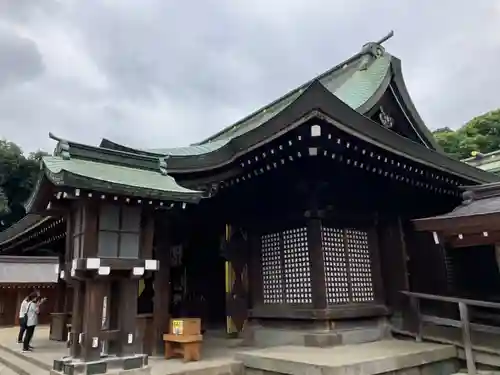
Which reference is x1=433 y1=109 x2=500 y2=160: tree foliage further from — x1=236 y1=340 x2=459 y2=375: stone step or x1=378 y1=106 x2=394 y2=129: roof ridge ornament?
x1=236 y1=340 x2=459 y2=375: stone step

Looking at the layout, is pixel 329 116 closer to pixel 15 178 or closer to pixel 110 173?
pixel 110 173

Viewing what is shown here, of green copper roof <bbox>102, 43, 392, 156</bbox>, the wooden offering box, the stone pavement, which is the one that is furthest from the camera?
green copper roof <bbox>102, 43, 392, 156</bbox>

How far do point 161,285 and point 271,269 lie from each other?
229 centimetres

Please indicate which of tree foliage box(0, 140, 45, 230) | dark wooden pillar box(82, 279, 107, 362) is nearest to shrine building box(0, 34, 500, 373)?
dark wooden pillar box(82, 279, 107, 362)

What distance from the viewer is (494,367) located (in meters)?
6.39

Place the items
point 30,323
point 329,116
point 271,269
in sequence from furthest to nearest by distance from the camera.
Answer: point 30,323 < point 271,269 < point 329,116

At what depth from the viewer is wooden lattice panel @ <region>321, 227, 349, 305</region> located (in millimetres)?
7621

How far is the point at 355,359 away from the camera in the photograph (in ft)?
18.6

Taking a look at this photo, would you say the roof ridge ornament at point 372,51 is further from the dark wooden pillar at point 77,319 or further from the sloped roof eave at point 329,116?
the dark wooden pillar at point 77,319

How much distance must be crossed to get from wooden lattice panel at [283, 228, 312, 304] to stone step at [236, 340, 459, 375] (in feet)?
3.33

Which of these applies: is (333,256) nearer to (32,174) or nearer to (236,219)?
(236,219)

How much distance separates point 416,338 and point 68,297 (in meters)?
8.08

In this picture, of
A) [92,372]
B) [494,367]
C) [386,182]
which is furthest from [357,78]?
[92,372]

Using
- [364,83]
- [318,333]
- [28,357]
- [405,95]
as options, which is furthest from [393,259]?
[28,357]
